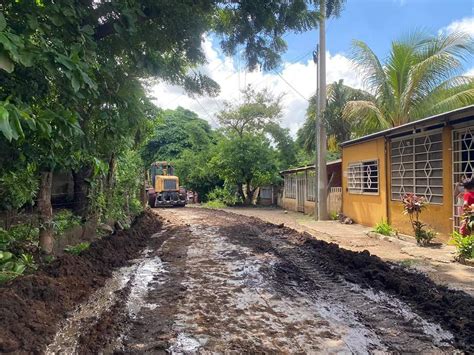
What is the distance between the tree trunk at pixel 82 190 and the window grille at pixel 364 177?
871cm

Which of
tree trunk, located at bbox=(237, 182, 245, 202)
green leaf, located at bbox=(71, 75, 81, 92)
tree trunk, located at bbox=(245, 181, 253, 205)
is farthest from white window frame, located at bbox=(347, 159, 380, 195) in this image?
tree trunk, located at bbox=(237, 182, 245, 202)

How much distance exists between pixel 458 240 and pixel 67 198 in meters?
9.39

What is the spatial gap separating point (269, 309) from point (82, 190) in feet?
22.2

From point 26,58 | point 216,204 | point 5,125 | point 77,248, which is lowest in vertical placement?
point 77,248

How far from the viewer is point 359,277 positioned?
6.41 meters

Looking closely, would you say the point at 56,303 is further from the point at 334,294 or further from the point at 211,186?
the point at 211,186

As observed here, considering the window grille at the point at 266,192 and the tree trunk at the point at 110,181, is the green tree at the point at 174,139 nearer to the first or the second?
the window grille at the point at 266,192

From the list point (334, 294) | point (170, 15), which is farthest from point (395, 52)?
point (334, 294)

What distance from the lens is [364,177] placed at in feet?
45.5

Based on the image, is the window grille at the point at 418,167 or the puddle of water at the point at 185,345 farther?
the window grille at the point at 418,167

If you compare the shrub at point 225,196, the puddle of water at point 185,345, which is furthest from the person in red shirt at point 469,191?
the shrub at point 225,196

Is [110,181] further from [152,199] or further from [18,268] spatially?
[152,199]

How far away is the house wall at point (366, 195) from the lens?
41.0 feet

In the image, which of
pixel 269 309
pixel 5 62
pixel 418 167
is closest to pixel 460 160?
pixel 418 167
